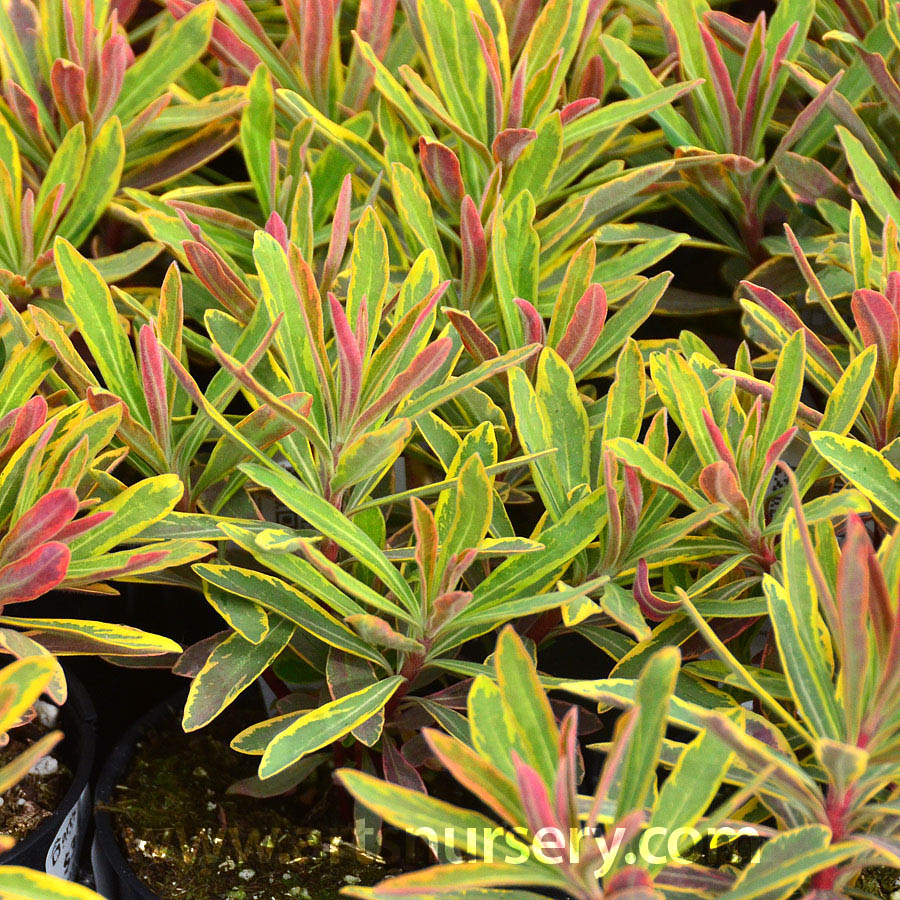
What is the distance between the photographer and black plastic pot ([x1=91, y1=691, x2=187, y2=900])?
759 mm

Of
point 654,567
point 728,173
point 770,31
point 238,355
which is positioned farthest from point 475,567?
point 770,31

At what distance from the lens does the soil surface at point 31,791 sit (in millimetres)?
839

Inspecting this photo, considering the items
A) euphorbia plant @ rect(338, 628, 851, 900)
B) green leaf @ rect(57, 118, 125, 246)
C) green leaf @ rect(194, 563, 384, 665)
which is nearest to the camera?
euphorbia plant @ rect(338, 628, 851, 900)

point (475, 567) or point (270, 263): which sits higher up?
point (270, 263)

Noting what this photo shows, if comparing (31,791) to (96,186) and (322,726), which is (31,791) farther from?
(96,186)

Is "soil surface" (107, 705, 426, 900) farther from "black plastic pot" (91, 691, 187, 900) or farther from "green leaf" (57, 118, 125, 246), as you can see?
"green leaf" (57, 118, 125, 246)

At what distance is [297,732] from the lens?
0.63 meters

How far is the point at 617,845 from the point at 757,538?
264 millimetres

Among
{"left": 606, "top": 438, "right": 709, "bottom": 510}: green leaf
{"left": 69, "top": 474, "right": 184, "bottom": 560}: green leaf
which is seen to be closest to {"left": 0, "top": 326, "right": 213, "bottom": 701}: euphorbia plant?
{"left": 69, "top": 474, "right": 184, "bottom": 560}: green leaf

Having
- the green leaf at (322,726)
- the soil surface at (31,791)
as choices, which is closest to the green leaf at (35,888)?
the green leaf at (322,726)

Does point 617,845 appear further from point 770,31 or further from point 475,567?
point 770,31

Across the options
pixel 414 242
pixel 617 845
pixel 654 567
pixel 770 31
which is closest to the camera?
pixel 617 845

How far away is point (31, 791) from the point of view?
2.88 feet

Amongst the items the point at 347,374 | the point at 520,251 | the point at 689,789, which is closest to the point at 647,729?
the point at 689,789
